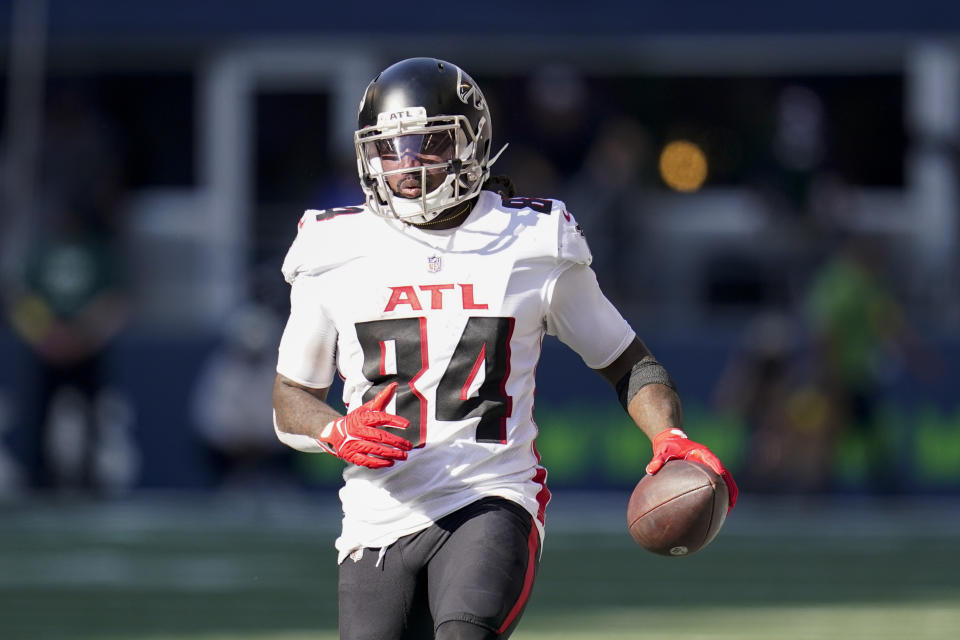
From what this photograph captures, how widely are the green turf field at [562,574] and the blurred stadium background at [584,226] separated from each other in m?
0.08

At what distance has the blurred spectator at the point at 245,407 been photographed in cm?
1215

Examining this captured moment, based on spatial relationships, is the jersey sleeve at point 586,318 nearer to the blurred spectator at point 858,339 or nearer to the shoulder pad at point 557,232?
the shoulder pad at point 557,232

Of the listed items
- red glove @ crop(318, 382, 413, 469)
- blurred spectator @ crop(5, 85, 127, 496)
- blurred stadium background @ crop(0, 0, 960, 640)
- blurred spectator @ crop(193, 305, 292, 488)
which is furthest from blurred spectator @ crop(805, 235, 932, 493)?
red glove @ crop(318, 382, 413, 469)

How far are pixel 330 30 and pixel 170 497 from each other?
3768 mm

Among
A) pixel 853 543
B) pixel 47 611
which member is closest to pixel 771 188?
pixel 853 543

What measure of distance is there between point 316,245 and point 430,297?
30 cm

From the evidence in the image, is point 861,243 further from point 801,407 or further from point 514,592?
point 514,592

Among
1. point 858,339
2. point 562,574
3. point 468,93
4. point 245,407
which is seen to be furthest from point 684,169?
point 468,93

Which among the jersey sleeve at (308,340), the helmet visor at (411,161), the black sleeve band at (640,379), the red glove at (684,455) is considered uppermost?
the helmet visor at (411,161)

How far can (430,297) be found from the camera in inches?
153

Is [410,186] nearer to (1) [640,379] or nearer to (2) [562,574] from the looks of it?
(1) [640,379]

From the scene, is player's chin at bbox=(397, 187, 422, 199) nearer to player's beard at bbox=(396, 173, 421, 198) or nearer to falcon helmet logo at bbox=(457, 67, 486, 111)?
player's beard at bbox=(396, 173, 421, 198)

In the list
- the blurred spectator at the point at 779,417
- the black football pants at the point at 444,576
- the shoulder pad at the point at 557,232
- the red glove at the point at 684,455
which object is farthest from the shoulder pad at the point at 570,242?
the blurred spectator at the point at 779,417

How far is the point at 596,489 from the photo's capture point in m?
12.6
